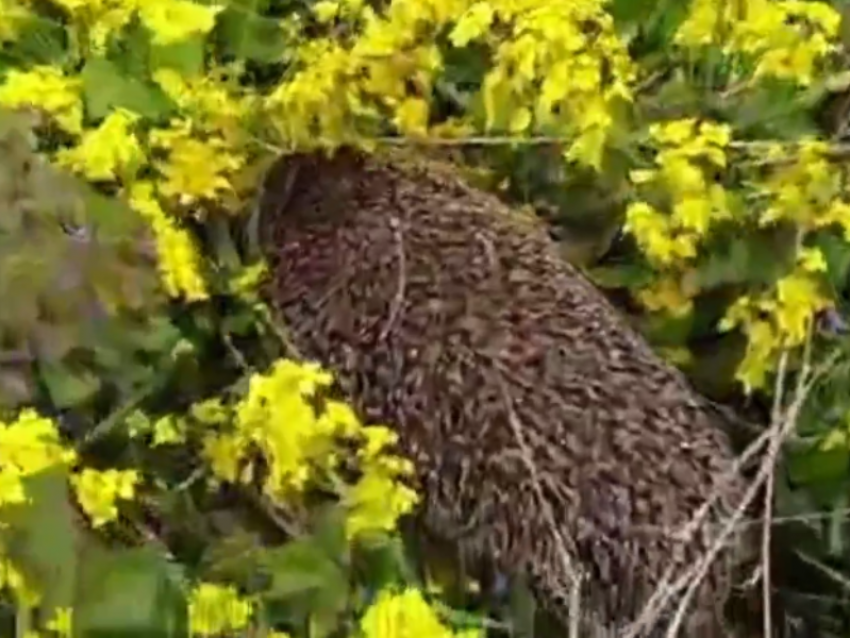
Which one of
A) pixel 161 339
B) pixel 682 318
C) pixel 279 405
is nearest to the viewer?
pixel 279 405

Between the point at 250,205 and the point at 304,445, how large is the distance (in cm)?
52

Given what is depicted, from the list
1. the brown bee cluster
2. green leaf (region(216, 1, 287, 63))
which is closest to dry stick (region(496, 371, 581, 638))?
the brown bee cluster

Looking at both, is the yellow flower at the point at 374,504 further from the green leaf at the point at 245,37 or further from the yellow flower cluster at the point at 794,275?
the green leaf at the point at 245,37

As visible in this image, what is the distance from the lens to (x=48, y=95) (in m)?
2.24

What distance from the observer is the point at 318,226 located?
8.18ft

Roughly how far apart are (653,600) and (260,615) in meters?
0.39

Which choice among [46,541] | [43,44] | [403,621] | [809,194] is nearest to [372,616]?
[403,621]

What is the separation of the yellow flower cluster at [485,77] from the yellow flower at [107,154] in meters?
0.24

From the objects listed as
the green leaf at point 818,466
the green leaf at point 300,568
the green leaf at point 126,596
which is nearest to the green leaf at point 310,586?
the green leaf at point 300,568

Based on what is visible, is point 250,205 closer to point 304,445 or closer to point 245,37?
point 245,37

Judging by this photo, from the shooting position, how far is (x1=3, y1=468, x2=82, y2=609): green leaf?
6.09ft

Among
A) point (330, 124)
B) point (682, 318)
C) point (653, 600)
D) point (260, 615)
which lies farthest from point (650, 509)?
point (330, 124)

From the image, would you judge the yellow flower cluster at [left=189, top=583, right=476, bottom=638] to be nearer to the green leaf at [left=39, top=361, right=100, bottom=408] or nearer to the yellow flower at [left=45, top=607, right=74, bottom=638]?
the yellow flower at [left=45, top=607, right=74, bottom=638]

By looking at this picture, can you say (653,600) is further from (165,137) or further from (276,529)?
(165,137)
